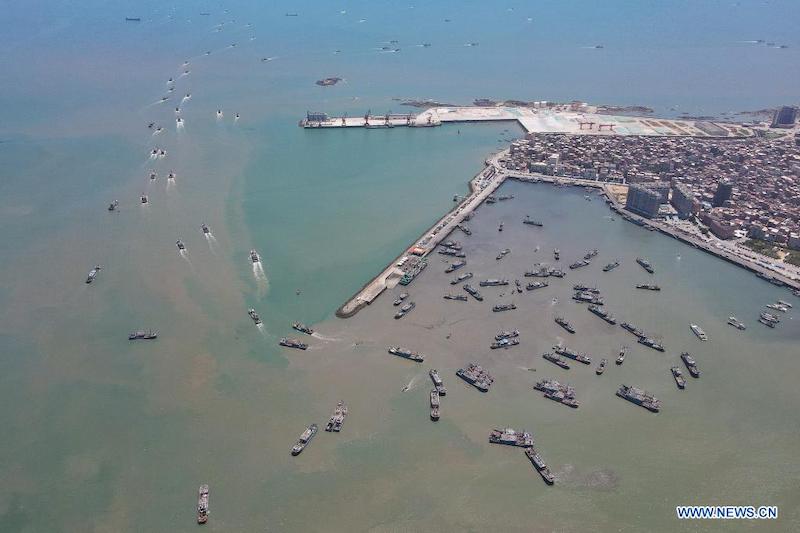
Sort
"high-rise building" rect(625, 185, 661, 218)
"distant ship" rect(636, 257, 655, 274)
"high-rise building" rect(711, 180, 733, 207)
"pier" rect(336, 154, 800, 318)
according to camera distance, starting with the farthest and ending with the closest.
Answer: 1. "high-rise building" rect(711, 180, 733, 207)
2. "high-rise building" rect(625, 185, 661, 218)
3. "distant ship" rect(636, 257, 655, 274)
4. "pier" rect(336, 154, 800, 318)

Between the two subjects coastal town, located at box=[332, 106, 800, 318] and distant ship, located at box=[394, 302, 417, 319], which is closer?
distant ship, located at box=[394, 302, 417, 319]

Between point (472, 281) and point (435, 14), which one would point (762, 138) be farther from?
point (435, 14)

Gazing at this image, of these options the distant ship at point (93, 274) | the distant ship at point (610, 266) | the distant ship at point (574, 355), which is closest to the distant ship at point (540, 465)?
the distant ship at point (574, 355)

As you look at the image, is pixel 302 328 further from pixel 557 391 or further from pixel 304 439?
pixel 557 391

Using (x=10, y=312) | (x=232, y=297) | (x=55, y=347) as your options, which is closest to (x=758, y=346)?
(x=232, y=297)

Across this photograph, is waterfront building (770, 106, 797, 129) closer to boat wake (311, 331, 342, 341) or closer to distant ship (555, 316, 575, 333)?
distant ship (555, 316, 575, 333)

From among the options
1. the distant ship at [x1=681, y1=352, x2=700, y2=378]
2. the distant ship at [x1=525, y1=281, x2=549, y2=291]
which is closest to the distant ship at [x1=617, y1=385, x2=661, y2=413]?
the distant ship at [x1=681, y1=352, x2=700, y2=378]

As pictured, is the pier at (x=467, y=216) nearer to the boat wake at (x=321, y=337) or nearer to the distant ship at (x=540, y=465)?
the boat wake at (x=321, y=337)
